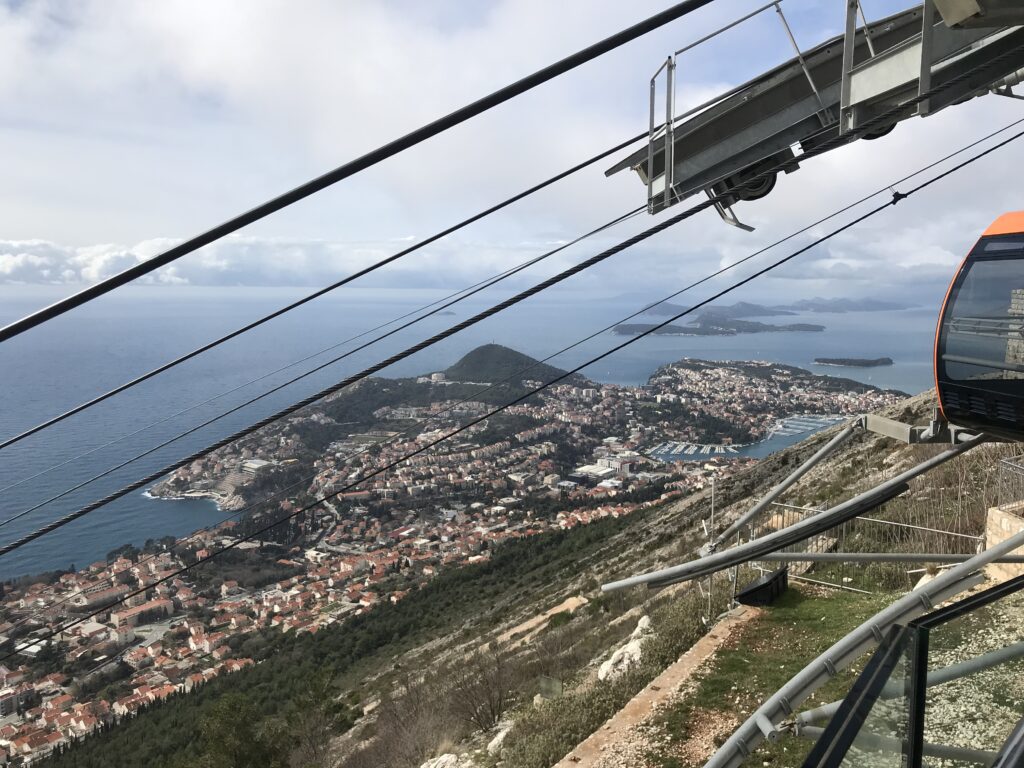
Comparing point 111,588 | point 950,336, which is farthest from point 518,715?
point 111,588

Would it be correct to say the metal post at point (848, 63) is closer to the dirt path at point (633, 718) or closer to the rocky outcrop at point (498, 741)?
the dirt path at point (633, 718)

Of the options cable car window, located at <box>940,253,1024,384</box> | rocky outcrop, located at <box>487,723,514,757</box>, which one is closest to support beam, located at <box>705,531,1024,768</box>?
cable car window, located at <box>940,253,1024,384</box>

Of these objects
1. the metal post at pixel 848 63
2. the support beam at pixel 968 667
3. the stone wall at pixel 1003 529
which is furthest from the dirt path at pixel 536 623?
the support beam at pixel 968 667

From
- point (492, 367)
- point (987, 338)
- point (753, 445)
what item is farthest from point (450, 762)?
point (492, 367)

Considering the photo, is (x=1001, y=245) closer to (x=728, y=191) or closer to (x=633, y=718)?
(x=728, y=191)

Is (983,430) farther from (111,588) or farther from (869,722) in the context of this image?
(111,588)

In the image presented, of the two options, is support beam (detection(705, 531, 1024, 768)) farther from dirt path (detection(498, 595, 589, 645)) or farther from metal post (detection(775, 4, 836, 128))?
dirt path (detection(498, 595, 589, 645))
